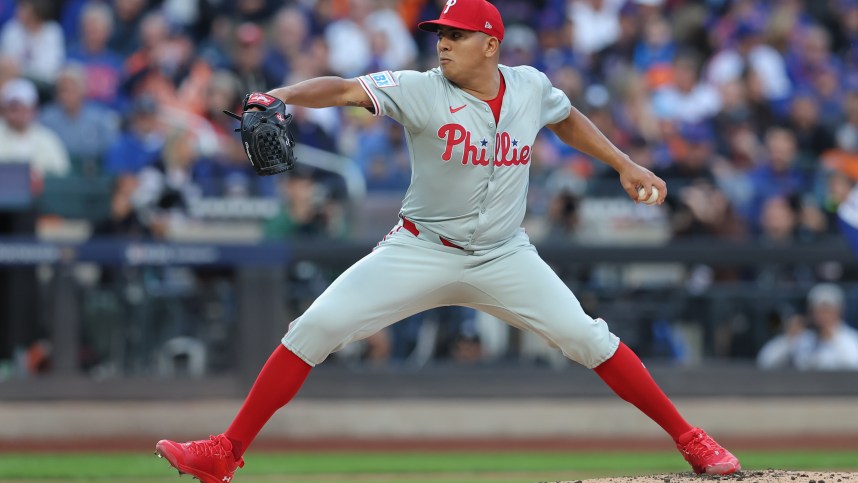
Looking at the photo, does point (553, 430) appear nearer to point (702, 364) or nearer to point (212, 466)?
point (702, 364)

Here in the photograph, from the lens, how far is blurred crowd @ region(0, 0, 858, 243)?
33.6 feet

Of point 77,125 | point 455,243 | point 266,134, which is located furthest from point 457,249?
point 77,125

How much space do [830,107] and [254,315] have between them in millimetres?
6427

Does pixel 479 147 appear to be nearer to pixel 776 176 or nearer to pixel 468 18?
pixel 468 18

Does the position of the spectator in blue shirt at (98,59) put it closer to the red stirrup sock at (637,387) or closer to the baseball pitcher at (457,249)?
the baseball pitcher at (457,249)

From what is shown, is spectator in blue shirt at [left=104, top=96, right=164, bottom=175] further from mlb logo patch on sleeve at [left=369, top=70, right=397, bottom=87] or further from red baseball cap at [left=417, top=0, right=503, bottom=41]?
red baseball cap at [left=417, top=0, right=503, bottom=41]

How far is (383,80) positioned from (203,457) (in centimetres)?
161

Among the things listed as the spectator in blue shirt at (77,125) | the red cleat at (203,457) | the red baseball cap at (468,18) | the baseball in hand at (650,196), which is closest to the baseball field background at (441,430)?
the spectator in blue shirt at (77,125)

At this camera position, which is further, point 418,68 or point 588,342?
point 418,68

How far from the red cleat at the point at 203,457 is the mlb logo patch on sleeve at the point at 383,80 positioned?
1.51m

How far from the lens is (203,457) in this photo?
498cm

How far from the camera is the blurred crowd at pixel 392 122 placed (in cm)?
1009

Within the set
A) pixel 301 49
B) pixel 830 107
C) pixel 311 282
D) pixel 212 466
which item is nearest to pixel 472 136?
pixel 212 466

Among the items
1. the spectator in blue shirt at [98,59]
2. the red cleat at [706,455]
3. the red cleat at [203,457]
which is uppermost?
the spectator in blue shirt at [98,59]
